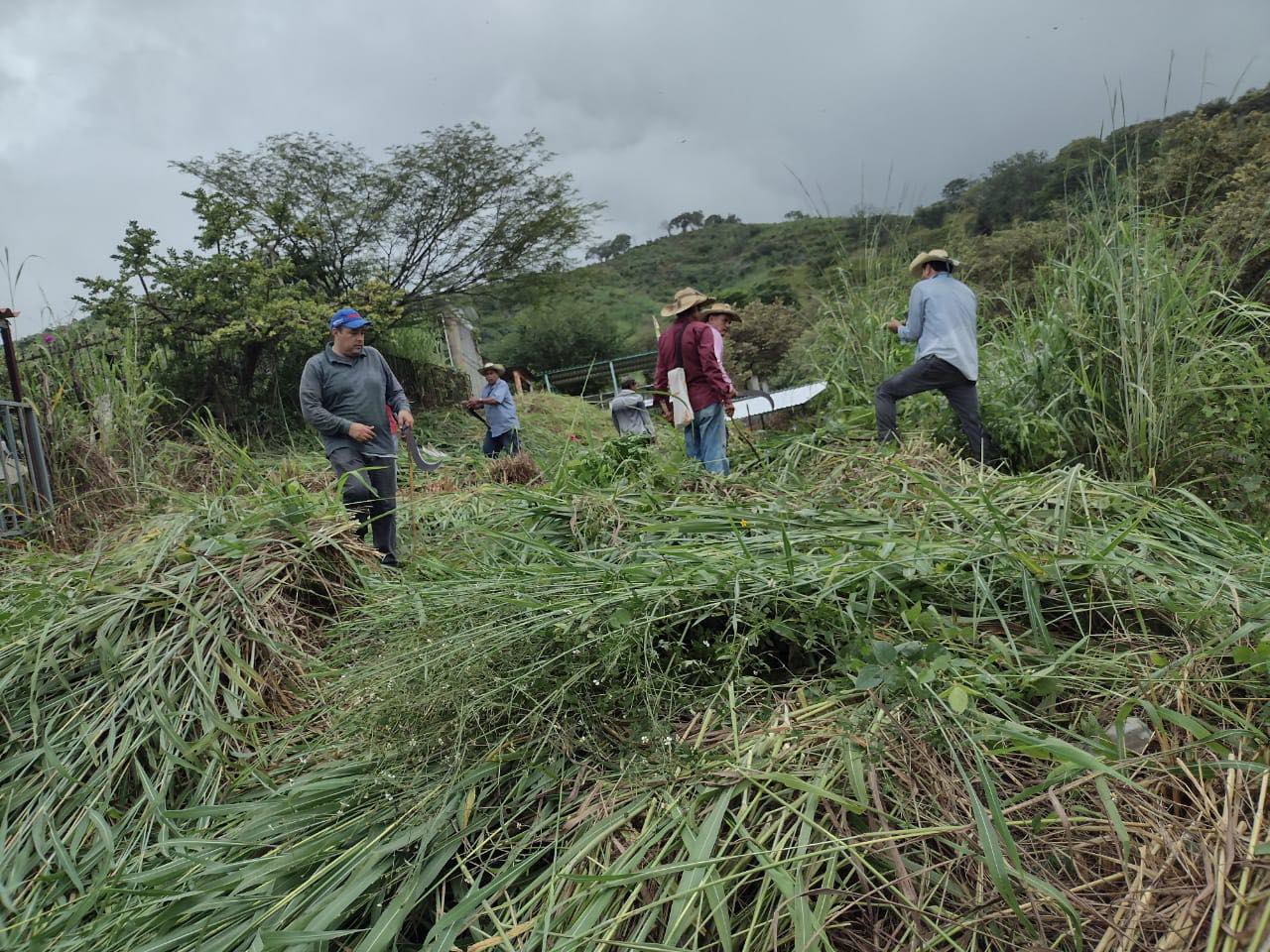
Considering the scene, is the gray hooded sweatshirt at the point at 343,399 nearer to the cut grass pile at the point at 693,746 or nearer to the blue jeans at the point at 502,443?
the cut grass pile at the point at 693,746

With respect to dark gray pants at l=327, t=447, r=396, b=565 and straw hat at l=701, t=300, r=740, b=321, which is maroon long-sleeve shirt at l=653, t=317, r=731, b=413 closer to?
straw hat at l=701, t=300, r=740, b=321

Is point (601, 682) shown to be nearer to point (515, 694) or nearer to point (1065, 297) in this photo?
point (515, 694)

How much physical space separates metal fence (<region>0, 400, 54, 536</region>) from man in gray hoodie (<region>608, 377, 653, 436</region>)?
12.0ft

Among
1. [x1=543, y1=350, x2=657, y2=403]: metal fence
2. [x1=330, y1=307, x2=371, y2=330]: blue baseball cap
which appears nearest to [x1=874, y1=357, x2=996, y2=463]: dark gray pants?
[x1=330, y1=307, x2=371, y2=330]: blue baseball cap

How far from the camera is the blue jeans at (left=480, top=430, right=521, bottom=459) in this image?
6.96m

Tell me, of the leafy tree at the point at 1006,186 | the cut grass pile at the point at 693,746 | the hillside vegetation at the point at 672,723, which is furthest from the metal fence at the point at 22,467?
the leafy tree at the point at 1006,186

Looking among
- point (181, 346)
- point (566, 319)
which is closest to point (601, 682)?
point (181, 346)

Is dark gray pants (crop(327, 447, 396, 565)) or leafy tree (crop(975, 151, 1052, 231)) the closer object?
dark gray pants (crop(327, 447, 396, 565))

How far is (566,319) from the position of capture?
26.9 m

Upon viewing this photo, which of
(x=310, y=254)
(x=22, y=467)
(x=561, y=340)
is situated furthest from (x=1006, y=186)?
(x=22, y=467)

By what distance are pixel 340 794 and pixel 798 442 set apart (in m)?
2.31

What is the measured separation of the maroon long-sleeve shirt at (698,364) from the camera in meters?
4.02

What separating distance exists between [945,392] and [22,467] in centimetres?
500

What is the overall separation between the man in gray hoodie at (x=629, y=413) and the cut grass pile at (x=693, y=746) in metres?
3.67
